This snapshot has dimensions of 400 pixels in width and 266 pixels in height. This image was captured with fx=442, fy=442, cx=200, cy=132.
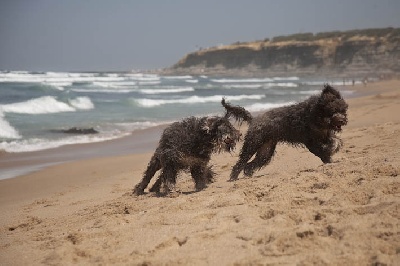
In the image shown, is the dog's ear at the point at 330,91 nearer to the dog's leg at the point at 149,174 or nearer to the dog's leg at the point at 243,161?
the dog's leg at the point at 243,161

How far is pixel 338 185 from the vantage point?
16.0 ft

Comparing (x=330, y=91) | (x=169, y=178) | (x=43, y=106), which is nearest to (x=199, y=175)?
(x=169, y=178)

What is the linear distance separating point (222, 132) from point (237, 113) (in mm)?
597

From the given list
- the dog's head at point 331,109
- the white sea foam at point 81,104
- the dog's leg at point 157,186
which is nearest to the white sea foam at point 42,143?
the dog's leg at point 157,186

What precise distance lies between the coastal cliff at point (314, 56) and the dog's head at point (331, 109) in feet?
256

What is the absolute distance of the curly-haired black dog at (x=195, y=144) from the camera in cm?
651

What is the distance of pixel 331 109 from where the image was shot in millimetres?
6578

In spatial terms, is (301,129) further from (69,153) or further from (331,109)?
(69,153)

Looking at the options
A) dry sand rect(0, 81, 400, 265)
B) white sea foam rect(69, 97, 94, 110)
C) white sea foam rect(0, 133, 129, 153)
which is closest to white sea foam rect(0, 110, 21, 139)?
white sea foam rect(0, 133, 129, 153)

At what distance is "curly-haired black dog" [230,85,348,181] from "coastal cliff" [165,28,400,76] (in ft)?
256

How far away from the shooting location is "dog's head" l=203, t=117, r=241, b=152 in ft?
21.1

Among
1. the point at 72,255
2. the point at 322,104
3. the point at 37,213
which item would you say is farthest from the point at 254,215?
the point at 37,213

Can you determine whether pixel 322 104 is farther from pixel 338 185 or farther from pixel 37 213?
pixel 37 213

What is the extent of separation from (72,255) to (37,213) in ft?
9.96
